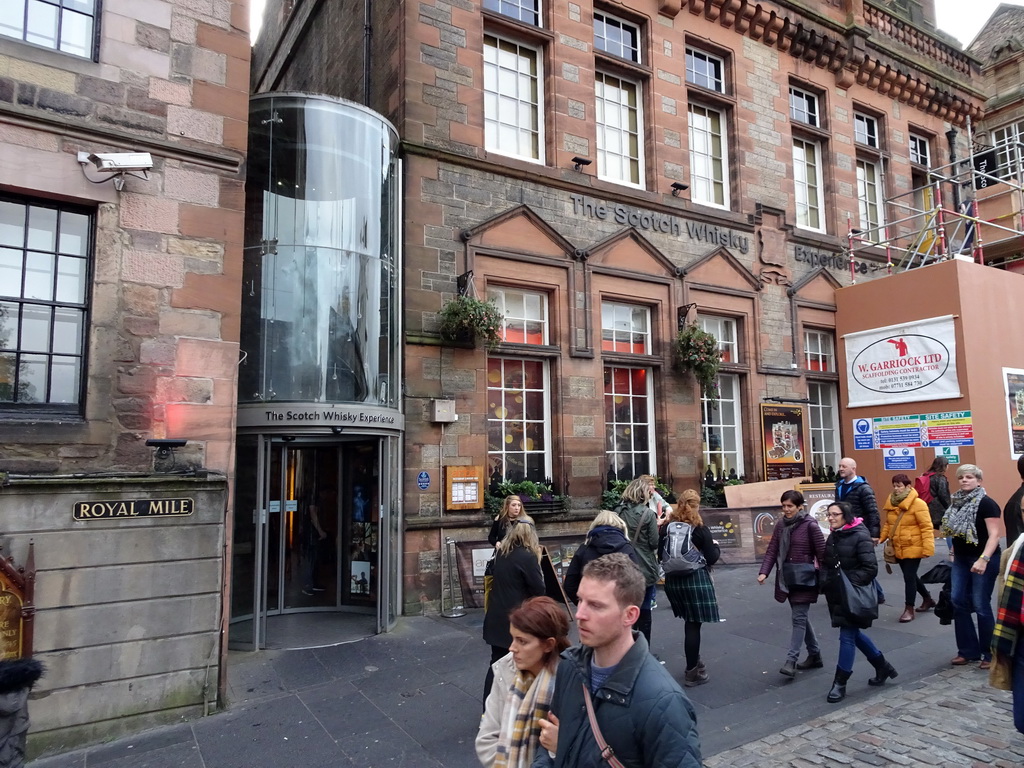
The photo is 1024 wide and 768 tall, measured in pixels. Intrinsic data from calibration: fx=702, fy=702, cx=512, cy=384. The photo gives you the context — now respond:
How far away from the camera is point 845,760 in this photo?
4.66 meters

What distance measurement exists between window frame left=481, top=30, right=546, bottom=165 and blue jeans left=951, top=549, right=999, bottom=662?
26.6ft

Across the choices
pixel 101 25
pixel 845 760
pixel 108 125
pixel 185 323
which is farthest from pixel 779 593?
pixel 101 25

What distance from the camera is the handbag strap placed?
90.2 inches

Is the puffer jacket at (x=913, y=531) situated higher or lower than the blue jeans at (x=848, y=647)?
higher

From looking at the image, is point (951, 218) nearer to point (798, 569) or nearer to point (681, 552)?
point (798, 569)

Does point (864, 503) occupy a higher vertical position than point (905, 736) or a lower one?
higher

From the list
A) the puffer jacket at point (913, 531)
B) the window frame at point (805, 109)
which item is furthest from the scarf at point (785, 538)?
the window frame at point (805, 109)

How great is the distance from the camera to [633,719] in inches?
91.4

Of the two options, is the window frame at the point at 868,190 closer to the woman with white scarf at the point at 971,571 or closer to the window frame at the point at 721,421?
the window frame at the point at 721,421

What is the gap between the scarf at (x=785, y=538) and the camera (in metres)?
6.52

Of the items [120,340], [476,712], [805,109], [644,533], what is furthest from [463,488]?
[805,109]

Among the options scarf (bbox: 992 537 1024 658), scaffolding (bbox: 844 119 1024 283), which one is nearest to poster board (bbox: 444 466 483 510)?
scarf (bbox: 992 537 1024 658)

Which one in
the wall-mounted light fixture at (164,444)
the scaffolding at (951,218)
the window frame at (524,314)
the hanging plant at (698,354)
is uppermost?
the scaffolding at (951,218)

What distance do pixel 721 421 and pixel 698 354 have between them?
6.48ft
